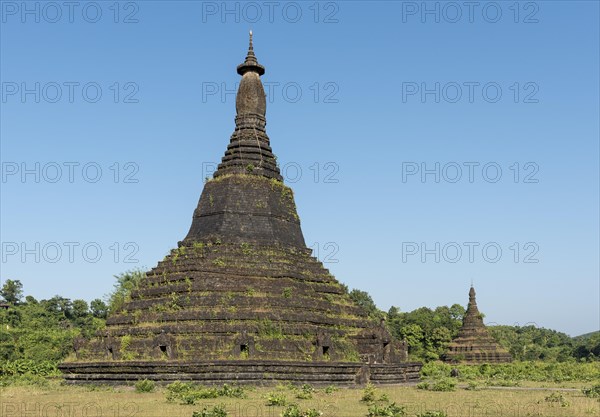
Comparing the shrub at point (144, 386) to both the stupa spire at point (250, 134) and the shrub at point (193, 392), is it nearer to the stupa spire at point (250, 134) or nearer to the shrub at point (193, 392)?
the shrub at point (193, 392)

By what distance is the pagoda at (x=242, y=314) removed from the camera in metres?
27.4

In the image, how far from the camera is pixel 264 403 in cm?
2153

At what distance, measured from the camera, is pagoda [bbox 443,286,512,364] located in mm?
55438

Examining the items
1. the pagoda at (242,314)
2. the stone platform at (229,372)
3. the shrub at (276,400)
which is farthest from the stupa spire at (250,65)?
the shrub at (276,400)

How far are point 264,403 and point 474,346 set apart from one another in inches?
1514

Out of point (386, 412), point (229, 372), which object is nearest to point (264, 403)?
point (386, 412)

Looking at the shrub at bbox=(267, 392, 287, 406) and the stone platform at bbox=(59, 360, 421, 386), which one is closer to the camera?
the shrub at bbox=(267, 392, 287, 406)

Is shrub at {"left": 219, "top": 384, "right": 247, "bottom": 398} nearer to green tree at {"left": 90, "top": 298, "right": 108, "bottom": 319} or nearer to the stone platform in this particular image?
the stone platform

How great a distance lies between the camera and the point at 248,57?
36938 millimetres

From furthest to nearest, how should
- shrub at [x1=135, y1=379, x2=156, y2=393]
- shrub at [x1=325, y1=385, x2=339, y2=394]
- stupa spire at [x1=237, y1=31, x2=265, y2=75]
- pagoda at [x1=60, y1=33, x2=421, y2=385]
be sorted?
stupa spire at [x1=237, y1=31, x2=265, y2=75]
pagoda at [x1=60, y1=33, x2=421, y2=385]
shrub at [x1=325, y1=385, x2=339, y2=394]
shrub at [x1=135, y1=379, x2=156, y2=393]

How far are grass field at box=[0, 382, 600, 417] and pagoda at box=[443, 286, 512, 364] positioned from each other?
1103 inches

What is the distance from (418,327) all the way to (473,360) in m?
18.5

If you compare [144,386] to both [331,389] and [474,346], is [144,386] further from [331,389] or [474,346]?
[474,346]

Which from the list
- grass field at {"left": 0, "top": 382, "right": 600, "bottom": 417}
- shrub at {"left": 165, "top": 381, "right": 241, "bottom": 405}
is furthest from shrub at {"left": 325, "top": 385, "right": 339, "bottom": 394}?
shrub at {"left": 165, "top": 381, "right": 241, "bottom": 405}
